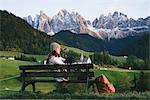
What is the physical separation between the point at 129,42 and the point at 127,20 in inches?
41.0

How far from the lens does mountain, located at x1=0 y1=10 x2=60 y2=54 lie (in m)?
16.2

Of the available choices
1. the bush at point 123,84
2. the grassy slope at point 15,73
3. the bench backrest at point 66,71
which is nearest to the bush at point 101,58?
the grassy slope at point 15,73

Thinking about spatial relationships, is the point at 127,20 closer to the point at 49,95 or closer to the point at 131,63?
the point at 131,63

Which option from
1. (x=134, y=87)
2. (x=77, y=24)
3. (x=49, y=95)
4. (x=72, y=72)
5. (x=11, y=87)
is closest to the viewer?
(x=49, y=95)

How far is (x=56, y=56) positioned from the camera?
12.5 m

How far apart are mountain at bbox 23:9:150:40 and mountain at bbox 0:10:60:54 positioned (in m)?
0.24

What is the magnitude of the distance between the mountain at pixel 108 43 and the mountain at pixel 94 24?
17 centimetres

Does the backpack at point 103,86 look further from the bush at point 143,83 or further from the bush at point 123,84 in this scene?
the bush at point 123,84

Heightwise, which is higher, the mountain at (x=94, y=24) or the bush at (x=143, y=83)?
the mountain at (x=94, y=24)

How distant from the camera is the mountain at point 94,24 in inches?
627

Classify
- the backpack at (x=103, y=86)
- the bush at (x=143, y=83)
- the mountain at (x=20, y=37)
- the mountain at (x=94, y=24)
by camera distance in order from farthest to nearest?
the mountain at (x=20, y=37)
the mountain at (x=94, y=24)
the bush at (x=143, y=83)
the backpack at (x=103, y=86)

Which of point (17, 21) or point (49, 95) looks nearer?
point (49, 95)

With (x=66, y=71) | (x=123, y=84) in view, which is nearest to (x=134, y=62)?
(x=123, y=84)

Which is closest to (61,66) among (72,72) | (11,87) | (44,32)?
(72,72)
